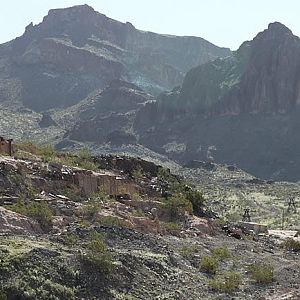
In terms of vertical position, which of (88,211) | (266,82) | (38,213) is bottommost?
(88,211)

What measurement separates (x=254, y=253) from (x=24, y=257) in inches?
659

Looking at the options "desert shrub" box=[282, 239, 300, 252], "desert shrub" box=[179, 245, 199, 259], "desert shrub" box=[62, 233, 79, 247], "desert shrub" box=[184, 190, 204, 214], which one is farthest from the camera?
"desert shrub" box=[184, 190, 204, 214]

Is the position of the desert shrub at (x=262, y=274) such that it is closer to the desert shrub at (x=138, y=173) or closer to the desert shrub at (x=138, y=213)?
the desert shrub at (x=138, y=213)

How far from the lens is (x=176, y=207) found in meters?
37.5

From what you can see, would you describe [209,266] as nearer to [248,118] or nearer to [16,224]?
[16,224]

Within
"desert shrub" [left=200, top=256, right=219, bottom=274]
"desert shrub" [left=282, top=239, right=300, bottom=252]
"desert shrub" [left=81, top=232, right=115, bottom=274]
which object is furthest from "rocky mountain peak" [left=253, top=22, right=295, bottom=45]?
"desert shrub" [left=81, top=232, right=115, bottom=274]

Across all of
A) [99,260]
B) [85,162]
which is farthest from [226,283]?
[85,162]

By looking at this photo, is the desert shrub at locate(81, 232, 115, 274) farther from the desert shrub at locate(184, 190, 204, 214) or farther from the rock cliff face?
the rock cliff face

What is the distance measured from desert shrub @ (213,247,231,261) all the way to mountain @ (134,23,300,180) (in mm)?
121325

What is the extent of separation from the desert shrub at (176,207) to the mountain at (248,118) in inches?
4366

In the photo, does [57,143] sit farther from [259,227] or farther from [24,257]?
[24,257]

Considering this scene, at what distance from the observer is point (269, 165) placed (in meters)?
155

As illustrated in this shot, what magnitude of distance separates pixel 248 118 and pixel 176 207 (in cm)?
14134

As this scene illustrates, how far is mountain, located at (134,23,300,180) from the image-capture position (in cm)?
15888
